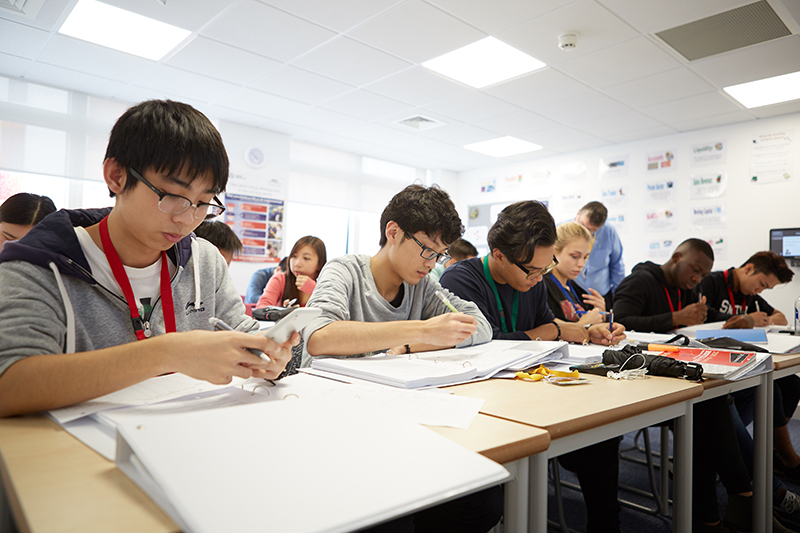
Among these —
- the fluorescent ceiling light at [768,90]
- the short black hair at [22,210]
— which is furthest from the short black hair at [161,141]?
the fluorescent ceiling light at [768,90]

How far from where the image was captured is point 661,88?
4016 millimetres

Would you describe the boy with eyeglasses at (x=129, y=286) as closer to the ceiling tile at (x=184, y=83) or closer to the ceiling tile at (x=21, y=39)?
the ceiling tile at (x=21, y=39)

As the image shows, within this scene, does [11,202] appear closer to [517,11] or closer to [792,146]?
[517,11]

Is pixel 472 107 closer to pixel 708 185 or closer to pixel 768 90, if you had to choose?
pixel 768 90

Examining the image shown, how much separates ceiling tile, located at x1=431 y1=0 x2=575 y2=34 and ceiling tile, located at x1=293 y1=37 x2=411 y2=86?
73 centimetres

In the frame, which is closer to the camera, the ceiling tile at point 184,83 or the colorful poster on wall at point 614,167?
the ceiling tile at point 184,83

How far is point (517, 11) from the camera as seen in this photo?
2914 mm

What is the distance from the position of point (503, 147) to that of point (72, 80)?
4.40 m

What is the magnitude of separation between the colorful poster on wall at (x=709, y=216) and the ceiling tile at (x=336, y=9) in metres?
3.95

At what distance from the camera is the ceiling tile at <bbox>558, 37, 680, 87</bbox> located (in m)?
3.36

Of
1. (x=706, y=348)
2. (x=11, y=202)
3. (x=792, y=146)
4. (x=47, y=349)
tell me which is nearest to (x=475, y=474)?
(x=47, y=349)

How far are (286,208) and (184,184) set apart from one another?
4.81 m

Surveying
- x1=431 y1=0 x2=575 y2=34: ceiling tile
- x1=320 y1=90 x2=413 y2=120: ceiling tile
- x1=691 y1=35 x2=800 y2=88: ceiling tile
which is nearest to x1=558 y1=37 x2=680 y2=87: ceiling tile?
x1=691 y1=35 x2=800 y2=88: ceiling tile

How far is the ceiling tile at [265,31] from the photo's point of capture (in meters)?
2.98
